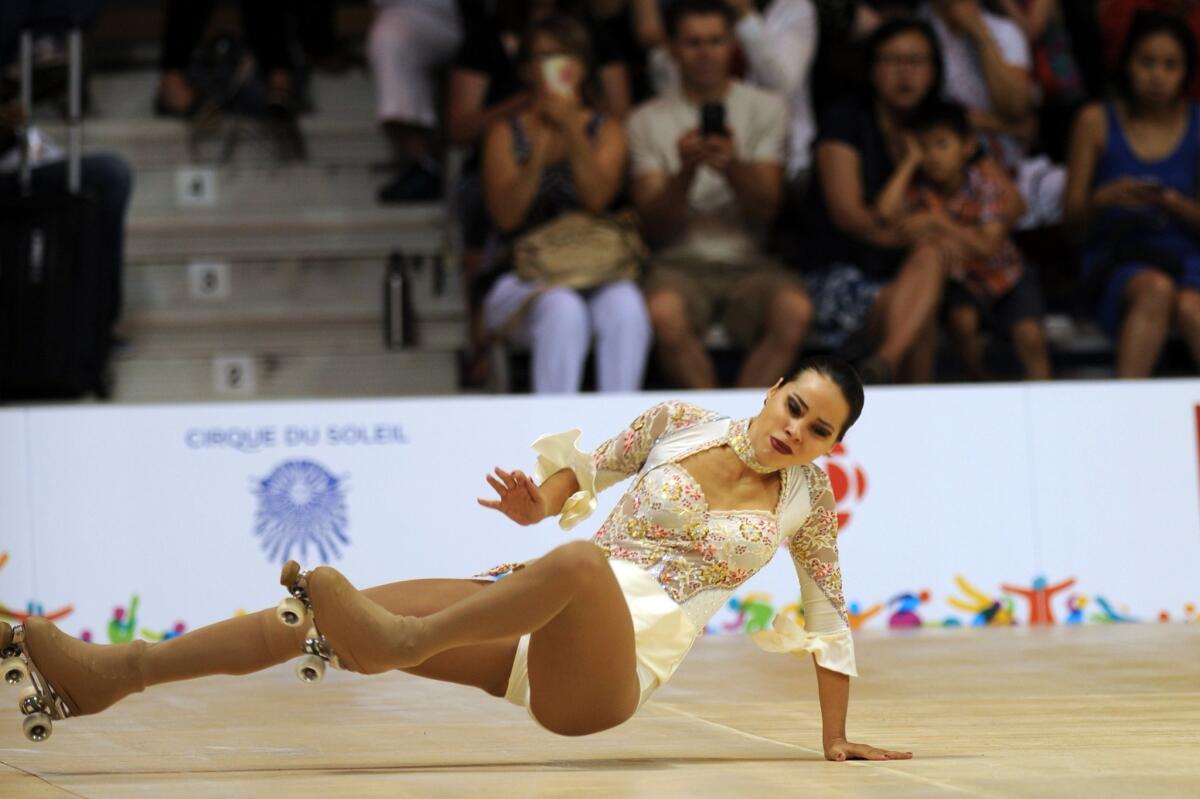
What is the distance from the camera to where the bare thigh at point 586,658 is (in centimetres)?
291

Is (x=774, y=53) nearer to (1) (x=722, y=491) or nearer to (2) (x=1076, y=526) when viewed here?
(2) (x=1076, y=526)

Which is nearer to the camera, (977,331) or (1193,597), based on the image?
(1193,597)

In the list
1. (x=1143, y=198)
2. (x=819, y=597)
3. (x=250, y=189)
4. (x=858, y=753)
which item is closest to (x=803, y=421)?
(x=819, y=597)

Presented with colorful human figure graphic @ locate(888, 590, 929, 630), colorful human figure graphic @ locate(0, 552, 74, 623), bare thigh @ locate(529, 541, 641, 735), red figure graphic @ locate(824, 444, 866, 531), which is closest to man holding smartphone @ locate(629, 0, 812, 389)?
red figure graphic @ locate(824, 444, 866, 531)

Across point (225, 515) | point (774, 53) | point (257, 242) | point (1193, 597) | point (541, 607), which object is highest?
point (774, 53)

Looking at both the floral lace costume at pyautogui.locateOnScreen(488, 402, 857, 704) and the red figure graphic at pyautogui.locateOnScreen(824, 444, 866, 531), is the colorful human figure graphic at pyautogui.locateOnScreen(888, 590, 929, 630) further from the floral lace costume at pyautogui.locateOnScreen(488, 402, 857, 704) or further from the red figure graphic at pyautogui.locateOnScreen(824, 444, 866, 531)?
the floral lace costume at pyautogui.locateOnScreen(488, 402, 857, 704)

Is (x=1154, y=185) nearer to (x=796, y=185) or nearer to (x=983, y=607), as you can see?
(x=796, y=185)

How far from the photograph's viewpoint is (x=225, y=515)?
6.08 m

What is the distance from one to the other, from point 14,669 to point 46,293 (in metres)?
3.87

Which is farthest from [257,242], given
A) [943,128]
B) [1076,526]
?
[1076,526]

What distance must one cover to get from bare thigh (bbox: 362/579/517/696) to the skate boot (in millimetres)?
487

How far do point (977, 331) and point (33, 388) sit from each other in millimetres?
3974

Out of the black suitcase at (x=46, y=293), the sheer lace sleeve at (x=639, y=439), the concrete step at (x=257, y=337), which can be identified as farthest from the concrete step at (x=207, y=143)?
the sheer lace sleeve at (x=639, y=439)

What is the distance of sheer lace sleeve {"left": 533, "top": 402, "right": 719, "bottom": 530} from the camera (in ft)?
11.0
